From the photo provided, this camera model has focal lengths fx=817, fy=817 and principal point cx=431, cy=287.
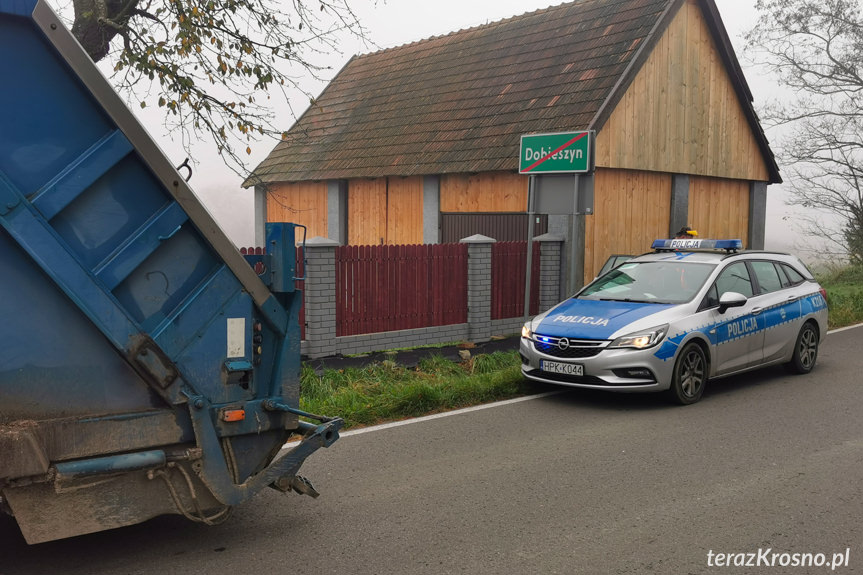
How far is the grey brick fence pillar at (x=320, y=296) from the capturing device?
38.1 feet

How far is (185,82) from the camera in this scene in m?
11.7

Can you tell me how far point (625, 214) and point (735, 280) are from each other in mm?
6893

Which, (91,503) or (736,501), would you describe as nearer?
(91,503)

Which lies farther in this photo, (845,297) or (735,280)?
(845,297)

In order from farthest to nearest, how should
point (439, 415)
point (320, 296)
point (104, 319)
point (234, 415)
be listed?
point (320, 296), point (439, 415), point (234, 415), point (104, 319)

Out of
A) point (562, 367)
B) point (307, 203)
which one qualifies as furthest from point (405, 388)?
point (307, 203)

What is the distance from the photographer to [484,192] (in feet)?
56.2

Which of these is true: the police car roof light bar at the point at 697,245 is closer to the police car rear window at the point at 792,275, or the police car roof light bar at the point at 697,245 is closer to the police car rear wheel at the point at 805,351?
the police car rear window at the point at 792,275

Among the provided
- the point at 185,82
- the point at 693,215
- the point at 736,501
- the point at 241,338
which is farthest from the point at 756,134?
the point at 241,338

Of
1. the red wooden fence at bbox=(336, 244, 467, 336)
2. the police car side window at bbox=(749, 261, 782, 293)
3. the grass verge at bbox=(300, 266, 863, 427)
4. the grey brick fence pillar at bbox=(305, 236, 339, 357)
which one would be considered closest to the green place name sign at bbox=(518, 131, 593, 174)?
the red wooden fence at bbox=(336, 244, 467, 336)

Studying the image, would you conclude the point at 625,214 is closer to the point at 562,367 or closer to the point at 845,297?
the point at 845,297

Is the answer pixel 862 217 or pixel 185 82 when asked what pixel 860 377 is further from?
pixel 862 217

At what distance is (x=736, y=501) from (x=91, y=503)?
4.22 m

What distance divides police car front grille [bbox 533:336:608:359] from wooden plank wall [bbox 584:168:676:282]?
6.69 m
